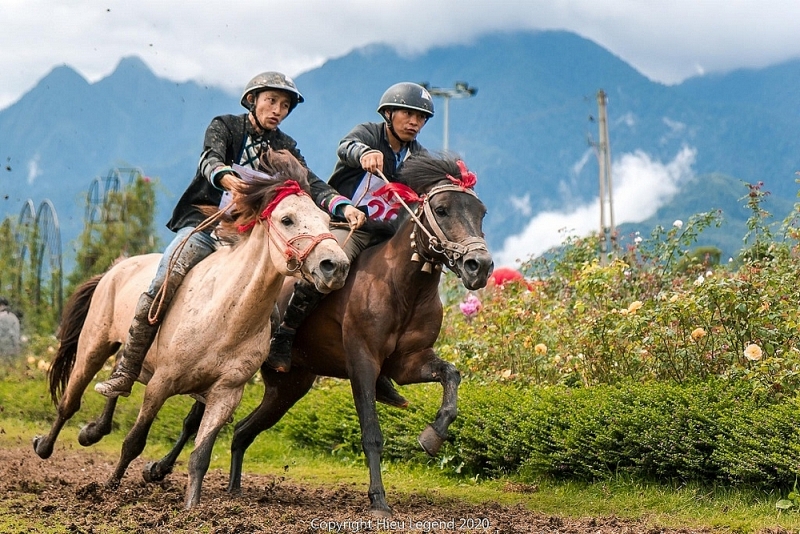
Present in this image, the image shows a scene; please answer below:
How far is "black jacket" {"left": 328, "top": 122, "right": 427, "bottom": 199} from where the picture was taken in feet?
21.9

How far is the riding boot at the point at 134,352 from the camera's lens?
643 cm

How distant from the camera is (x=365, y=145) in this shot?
669cm

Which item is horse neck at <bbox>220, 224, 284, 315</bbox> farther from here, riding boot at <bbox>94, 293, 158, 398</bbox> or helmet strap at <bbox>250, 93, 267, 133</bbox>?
helmet strap at <bbox>250, 93, 267, 133</bbox>

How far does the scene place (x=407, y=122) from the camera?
273 inches

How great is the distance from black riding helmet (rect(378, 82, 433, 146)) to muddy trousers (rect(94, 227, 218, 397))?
1487 mm

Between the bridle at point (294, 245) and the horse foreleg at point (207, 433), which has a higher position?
the bridle at point (294, 245)

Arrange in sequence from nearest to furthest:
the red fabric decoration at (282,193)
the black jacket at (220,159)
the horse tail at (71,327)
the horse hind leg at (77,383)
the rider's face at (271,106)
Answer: the red fabric decoration at (282,193) < the black jacket at (220,159) < the rider's face at (271,106) < the horse hind leg at (77,383) < the horse tail at (71,327)

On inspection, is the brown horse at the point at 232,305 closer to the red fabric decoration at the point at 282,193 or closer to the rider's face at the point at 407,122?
the red fabric decoration at the point at 282,193

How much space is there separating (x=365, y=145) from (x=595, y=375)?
9.92 ft

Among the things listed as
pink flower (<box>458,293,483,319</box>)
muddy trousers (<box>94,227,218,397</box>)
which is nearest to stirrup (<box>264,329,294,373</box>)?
muddy trousers (<box>94,227,218,397</box>)

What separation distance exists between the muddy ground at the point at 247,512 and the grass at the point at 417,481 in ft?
0.90

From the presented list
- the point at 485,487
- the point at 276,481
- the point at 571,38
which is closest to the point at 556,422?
the point at 485,487

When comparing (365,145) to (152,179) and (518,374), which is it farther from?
(152,179)

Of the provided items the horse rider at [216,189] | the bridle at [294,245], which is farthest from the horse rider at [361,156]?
the bridle at [294,245]
